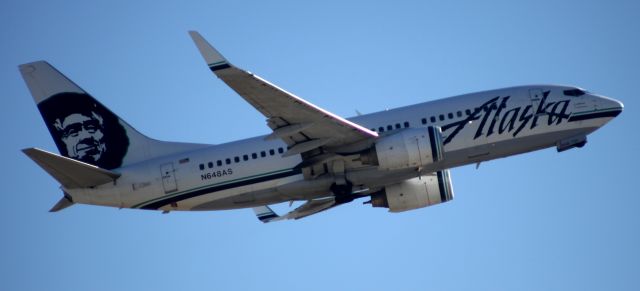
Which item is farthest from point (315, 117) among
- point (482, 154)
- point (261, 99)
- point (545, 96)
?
point (545, 96)

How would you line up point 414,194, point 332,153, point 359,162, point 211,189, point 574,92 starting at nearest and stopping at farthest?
point 332,153, point 359,162, point 211,189, point 574,92, point 414,194

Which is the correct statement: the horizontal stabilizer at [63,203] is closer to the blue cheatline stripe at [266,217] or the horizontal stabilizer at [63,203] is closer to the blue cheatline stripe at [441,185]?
the blue cheatline stripe at [266,217]

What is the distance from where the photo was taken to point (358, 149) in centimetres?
4884

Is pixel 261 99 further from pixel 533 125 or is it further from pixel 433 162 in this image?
pixel 533 125

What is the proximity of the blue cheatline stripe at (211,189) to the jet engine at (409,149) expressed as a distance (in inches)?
191

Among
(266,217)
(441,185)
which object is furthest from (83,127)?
(441,185)

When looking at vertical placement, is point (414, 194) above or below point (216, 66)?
below

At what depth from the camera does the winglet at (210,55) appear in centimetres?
4112

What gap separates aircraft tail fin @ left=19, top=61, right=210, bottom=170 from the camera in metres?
53.0

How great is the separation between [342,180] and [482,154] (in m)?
7.38

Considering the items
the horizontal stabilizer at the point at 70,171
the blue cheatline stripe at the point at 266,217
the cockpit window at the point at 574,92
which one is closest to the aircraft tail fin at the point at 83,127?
the horizontal stabilizer at the point at 70,171

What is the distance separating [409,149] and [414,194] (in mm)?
6633

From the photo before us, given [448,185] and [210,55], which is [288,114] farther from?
[448,185]

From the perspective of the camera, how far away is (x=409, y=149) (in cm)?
4769
